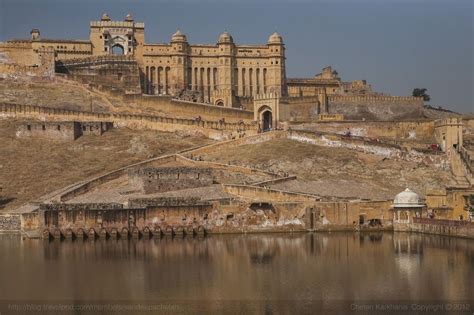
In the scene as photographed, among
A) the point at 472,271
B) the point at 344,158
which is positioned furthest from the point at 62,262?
the point at 344,158

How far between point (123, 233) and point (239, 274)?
1076cm

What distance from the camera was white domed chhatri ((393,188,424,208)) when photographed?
42000mm

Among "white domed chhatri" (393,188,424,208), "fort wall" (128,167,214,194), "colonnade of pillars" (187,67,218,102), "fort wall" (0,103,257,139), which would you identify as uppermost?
"colonnade of pillars" (187,67,218,102)

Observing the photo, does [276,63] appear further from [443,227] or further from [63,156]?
[443,227]

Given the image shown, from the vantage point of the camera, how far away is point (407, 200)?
42.2 meters

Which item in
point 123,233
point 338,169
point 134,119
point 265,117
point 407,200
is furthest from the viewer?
point 265,117

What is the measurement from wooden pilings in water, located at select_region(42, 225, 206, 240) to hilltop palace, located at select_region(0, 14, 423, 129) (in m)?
28.9

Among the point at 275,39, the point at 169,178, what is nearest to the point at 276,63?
the point at 275,39

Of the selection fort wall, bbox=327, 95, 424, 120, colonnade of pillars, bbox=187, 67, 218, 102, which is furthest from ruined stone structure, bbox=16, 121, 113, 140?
fort wall, bbox=327, 95, 424, 120

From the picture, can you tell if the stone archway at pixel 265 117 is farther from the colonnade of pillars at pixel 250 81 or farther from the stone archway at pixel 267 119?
the colonnade of pillars at pixel 250 81

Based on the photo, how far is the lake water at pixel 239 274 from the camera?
2677cm

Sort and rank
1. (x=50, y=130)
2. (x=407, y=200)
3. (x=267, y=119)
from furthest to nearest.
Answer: (x=267, y=119), (x=50, y=130), (x=407, y=200)

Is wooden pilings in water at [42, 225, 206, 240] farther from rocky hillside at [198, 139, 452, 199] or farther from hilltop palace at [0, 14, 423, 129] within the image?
hilltop palace at [0, 14, 423, 129]

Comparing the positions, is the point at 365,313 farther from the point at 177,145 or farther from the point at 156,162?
the point at 177,145
